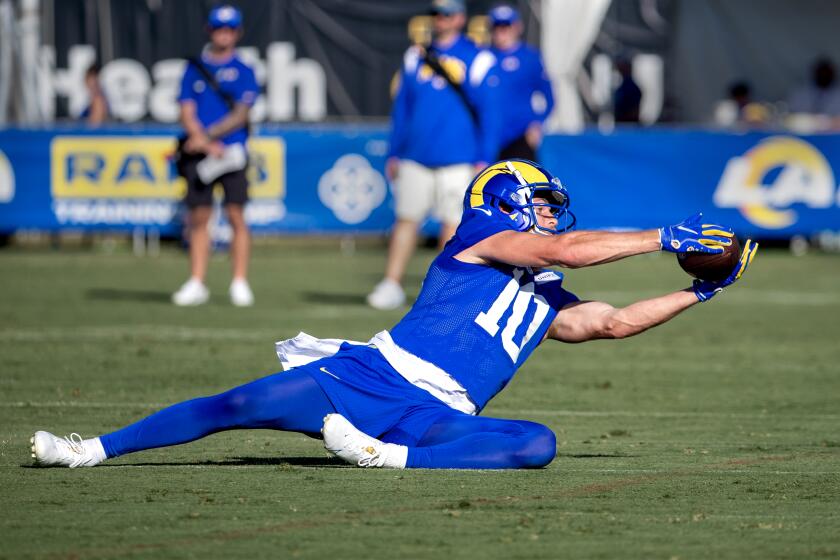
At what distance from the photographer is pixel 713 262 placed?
21.3ft

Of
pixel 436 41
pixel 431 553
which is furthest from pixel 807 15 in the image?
pixel 431 553

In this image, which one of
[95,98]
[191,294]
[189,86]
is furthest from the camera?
[95,98]

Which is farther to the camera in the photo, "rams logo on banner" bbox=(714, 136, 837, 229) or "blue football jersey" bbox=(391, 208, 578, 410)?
"rams logo on banner" bbox=(714, 136, 837, 229)

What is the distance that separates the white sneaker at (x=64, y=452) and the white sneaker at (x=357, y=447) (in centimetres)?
97

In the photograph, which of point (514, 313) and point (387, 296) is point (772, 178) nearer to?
point (387, 296)

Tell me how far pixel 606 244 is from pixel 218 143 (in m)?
8.42

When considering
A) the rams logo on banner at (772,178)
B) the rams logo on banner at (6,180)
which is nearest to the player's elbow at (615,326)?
the rams logo on banner at (772,178)

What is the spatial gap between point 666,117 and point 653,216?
3919mm

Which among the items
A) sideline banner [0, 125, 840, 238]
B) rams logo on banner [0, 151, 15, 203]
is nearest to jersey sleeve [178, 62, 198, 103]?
sideline banner [0, 125, 840, 238]

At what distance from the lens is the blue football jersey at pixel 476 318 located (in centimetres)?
666

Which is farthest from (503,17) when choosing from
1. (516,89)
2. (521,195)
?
(521,195)

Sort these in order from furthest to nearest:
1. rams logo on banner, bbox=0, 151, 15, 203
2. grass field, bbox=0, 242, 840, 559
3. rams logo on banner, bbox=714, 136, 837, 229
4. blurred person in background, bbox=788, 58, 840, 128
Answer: blurred person in background, bbox=788, 58, 840, 128
rams logo on banner, bbox=714, 136, 837, 229
rams logo on banner, bbox=0, 151, 15, 203
grass field, bbox=0, 242, 840, 559

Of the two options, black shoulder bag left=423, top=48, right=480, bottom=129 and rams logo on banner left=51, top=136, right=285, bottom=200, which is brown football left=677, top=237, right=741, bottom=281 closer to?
black shoulder bag left=423, top=48, right=480, bottom=129

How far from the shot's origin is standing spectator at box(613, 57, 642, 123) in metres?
22.6
